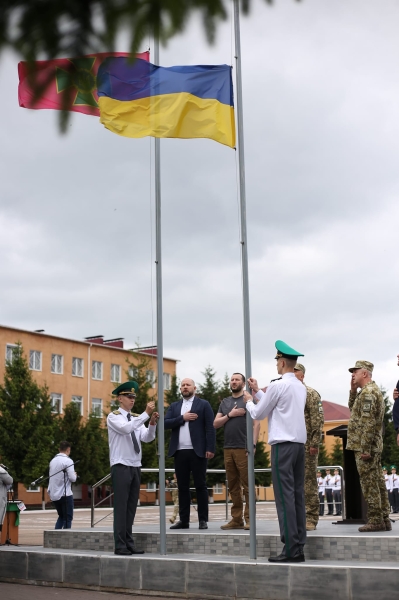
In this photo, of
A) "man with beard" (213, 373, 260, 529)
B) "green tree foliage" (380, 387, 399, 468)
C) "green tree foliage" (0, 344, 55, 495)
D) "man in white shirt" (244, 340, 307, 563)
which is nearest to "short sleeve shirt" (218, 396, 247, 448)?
"man with beard" (213, 373, 260, 529)

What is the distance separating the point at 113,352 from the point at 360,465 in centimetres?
6259

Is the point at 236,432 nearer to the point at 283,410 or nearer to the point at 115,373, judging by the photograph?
the point at 283,410

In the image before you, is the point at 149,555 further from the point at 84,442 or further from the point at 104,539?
the point at 84,442

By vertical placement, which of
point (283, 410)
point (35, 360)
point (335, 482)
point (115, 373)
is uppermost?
point (35, 360)

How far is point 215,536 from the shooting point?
10.0 meters

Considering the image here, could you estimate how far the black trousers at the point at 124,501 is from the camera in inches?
401

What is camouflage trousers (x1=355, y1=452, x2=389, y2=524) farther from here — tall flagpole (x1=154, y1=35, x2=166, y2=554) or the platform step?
tall flagpole (x1=154, y1=35, x2=166, y2=554)

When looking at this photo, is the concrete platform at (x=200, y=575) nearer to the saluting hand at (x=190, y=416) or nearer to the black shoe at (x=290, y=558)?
the black shoe at (x=290, y=558)

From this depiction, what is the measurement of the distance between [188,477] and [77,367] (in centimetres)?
5766

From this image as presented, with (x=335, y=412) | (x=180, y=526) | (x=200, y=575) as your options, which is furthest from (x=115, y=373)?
(x=200, y=575)

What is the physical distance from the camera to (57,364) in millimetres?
66062

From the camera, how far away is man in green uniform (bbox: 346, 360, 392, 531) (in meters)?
9.47

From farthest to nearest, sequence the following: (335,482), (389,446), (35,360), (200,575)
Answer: (35,360) → (389,446) → (335,482) → (200,575)

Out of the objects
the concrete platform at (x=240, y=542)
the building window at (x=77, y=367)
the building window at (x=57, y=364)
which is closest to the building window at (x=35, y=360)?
the building window at (x=57, y=364)
